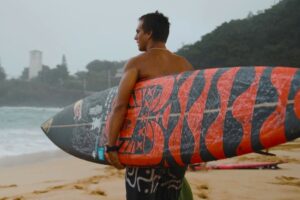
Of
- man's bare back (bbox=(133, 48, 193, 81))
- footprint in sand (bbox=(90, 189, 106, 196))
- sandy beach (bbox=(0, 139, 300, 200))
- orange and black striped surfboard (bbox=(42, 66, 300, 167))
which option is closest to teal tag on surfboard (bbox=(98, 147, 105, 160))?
orange and black striped surfboard (bbox=(42, 66, 300, 167))

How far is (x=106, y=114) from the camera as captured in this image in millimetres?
2170

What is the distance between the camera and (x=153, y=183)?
5.66 ft

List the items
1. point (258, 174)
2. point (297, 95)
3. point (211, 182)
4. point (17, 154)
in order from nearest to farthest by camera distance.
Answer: point (297, 95) → point (211, 182) → point (258, 174) → point (17, 154)

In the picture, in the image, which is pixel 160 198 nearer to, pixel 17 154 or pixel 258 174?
pixel 258 174

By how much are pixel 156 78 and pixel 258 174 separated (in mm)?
2819

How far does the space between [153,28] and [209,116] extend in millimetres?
511

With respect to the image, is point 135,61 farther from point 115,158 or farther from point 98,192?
point 98,192

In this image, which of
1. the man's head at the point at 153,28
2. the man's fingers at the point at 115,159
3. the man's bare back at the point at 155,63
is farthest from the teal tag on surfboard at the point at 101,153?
the man's head at the point at 153,28

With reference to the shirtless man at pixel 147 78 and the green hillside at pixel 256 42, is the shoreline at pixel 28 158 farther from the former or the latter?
the green hillside at pixel 256 42

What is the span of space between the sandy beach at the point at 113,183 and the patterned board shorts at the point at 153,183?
1385 mm

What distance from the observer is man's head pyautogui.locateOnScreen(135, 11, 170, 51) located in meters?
1.75

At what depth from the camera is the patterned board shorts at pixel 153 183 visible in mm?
1702

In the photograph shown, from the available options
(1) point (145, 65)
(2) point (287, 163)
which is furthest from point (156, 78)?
(2) point (287, 163)

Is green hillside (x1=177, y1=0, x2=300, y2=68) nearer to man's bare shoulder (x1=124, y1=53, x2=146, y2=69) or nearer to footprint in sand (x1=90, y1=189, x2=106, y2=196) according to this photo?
footprint in sand (x1=90, y1=189, x2=106, y2=196)
